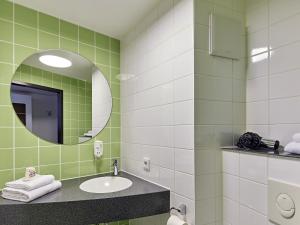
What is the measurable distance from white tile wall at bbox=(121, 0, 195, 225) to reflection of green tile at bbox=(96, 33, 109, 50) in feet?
0.63

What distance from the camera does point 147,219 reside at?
172 centimetres

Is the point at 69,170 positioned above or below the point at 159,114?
below

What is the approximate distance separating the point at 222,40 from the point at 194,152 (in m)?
0.71

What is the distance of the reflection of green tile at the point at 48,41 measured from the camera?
5.55 feet

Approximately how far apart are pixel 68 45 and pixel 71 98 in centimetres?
45

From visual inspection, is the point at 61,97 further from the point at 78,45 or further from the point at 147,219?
the point at 147,219

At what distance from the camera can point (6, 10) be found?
5.03 feet

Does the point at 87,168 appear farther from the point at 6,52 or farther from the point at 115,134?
the point at 6,52

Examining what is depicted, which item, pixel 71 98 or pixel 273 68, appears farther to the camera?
pixel 71 98

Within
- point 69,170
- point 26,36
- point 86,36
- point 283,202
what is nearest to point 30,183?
point 69,170

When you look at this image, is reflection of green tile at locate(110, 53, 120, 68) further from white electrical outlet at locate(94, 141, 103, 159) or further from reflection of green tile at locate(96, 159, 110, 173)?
reflection of green tile at locate(96, 159, 110, 173)

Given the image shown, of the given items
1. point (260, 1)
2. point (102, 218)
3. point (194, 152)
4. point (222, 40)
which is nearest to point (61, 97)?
point (102, 218)

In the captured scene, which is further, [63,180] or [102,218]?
[63,180]

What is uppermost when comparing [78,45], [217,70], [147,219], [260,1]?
[260,1]
